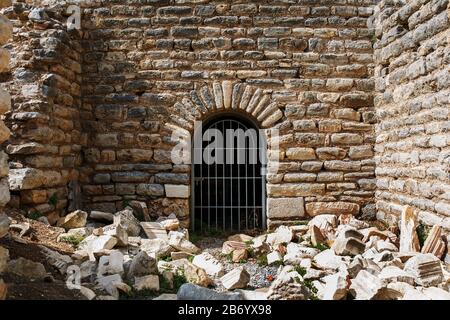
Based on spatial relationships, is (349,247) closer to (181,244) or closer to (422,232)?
(422,232)

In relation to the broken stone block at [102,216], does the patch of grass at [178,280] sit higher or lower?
lower

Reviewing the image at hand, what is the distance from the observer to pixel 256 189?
675cm

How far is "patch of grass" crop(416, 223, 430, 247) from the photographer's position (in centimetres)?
476

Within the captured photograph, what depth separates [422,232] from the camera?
4.84 metres

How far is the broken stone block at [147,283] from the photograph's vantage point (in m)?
3.62

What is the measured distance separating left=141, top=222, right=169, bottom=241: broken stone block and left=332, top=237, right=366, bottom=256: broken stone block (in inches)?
83.7

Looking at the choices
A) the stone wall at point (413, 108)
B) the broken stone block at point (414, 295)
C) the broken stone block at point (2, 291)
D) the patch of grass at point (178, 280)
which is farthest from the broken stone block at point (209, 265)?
the stone wall at point (413, 108)

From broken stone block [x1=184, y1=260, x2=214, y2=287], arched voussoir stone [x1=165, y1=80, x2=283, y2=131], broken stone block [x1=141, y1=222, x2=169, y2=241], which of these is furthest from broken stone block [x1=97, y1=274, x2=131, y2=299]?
arched voussoir stone [x1=165, y1=80, x2=283, y2=131]

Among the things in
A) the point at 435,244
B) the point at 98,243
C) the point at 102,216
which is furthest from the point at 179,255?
the point at 435,244

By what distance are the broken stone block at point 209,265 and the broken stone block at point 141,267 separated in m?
0.70

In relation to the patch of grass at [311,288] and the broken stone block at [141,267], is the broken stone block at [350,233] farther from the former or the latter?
the broken stone block at [141,267]

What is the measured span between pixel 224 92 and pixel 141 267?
3.06m

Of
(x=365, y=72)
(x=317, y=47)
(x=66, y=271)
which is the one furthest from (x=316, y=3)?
(x=66, y=271)

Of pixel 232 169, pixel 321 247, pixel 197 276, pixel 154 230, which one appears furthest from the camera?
pixel 232 169
